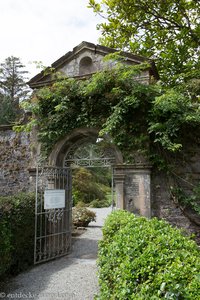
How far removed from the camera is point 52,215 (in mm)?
6812

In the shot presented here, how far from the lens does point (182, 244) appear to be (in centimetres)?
262

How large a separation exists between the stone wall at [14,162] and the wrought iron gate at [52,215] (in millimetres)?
843

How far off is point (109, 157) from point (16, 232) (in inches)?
118

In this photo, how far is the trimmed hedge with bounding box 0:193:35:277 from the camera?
16.0ft

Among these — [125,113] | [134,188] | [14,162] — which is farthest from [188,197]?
[14,162]

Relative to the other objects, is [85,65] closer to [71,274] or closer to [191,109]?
[191,109]

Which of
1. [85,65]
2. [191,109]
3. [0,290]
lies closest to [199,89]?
[191,109]

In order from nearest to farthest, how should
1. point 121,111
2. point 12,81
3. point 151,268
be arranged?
point 151,268, point 121,111, point 12,81

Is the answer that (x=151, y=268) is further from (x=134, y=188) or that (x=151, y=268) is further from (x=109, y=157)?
(x=109, y=157)

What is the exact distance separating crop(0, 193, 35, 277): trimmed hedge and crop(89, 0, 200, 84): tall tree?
774 centimetres

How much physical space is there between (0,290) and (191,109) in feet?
18.4

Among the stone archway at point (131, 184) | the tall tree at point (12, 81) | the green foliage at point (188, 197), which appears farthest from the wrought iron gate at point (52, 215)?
the tall tree at point (12, 81)

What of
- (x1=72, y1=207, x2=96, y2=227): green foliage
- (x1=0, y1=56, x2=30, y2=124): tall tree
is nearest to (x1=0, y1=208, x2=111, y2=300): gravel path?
(x1=72, y1=207, x2=96, y2=227): green foliage

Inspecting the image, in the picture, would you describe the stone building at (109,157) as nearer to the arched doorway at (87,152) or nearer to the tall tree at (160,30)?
the arched doorway at (87,152)
